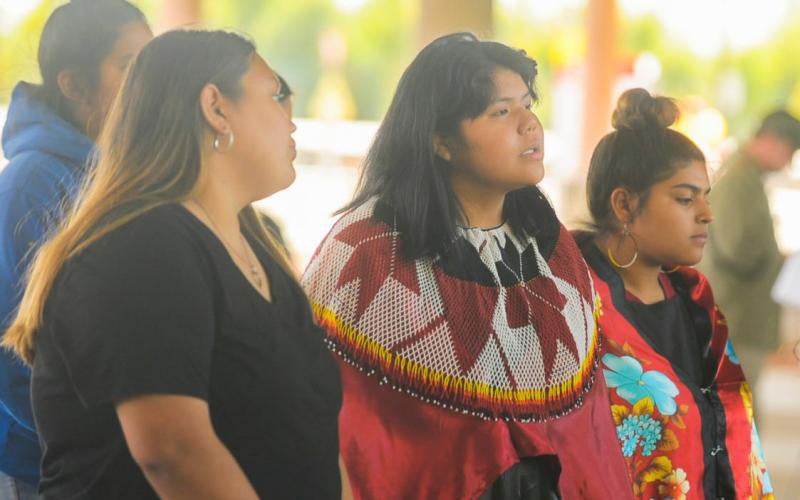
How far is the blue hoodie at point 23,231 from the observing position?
173 centimetres

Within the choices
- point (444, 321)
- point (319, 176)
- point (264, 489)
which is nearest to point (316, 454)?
point (264, 489)

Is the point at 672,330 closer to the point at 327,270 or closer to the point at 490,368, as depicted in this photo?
the point at 490,368

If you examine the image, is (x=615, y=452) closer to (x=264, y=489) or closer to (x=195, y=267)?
(x=264, y=489)

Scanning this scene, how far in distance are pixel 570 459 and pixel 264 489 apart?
719 millimetres

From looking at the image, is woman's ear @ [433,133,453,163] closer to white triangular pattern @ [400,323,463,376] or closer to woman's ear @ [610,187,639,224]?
white triangular pattern @ [400,323,463,376]

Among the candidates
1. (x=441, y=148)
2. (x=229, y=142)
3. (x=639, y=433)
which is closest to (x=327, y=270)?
(x=441, y=148)

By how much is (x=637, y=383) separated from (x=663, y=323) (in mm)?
196

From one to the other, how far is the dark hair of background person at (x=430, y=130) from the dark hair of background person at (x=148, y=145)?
605 millimetres

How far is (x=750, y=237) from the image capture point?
421 cm

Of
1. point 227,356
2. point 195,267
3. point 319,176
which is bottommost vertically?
point 319,176

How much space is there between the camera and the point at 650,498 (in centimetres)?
209

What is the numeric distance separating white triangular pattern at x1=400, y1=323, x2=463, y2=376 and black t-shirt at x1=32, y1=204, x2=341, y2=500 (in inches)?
16.4

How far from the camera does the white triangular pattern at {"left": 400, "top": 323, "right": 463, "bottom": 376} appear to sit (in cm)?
179

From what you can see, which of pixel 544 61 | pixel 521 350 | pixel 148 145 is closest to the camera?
pixel 148 145
